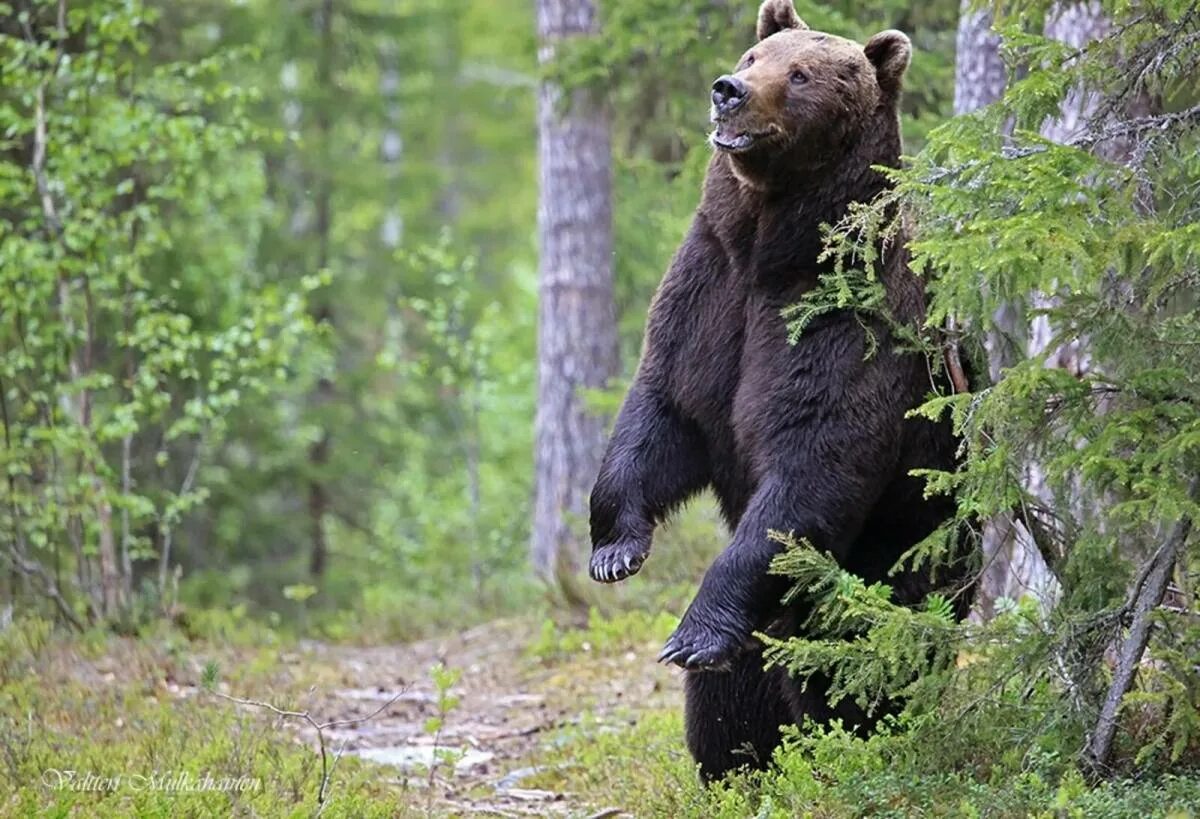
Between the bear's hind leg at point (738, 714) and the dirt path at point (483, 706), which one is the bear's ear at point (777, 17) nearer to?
the bear's hind leg at point (738, 714)

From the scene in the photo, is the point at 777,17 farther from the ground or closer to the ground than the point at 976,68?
farther from the ground

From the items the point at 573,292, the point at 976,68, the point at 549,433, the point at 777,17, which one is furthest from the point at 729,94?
the point at 549,433

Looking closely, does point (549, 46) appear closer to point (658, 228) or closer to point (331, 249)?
point (658, 228)

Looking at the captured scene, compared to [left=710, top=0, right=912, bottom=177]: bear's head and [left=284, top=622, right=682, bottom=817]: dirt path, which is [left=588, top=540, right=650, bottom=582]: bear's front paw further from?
[left=710, top=0, right=912, bottom=177]: bear's head

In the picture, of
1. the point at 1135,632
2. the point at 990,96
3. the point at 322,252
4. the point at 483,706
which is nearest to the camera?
the point at 1135,632

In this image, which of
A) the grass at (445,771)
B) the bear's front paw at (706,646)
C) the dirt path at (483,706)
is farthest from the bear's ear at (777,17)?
the dirt path at (483,706)

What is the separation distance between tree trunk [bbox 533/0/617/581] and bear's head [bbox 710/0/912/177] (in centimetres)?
660

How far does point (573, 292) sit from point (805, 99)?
7017 millimetres

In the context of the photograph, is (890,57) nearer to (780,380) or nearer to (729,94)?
(729,94)

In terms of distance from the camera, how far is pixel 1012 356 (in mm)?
5844

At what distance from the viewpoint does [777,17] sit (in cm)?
609

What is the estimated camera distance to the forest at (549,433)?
4523 mm

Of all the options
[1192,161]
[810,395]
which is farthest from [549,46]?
[1192,161]

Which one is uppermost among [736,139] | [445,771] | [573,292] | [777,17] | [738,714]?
[777,17]
